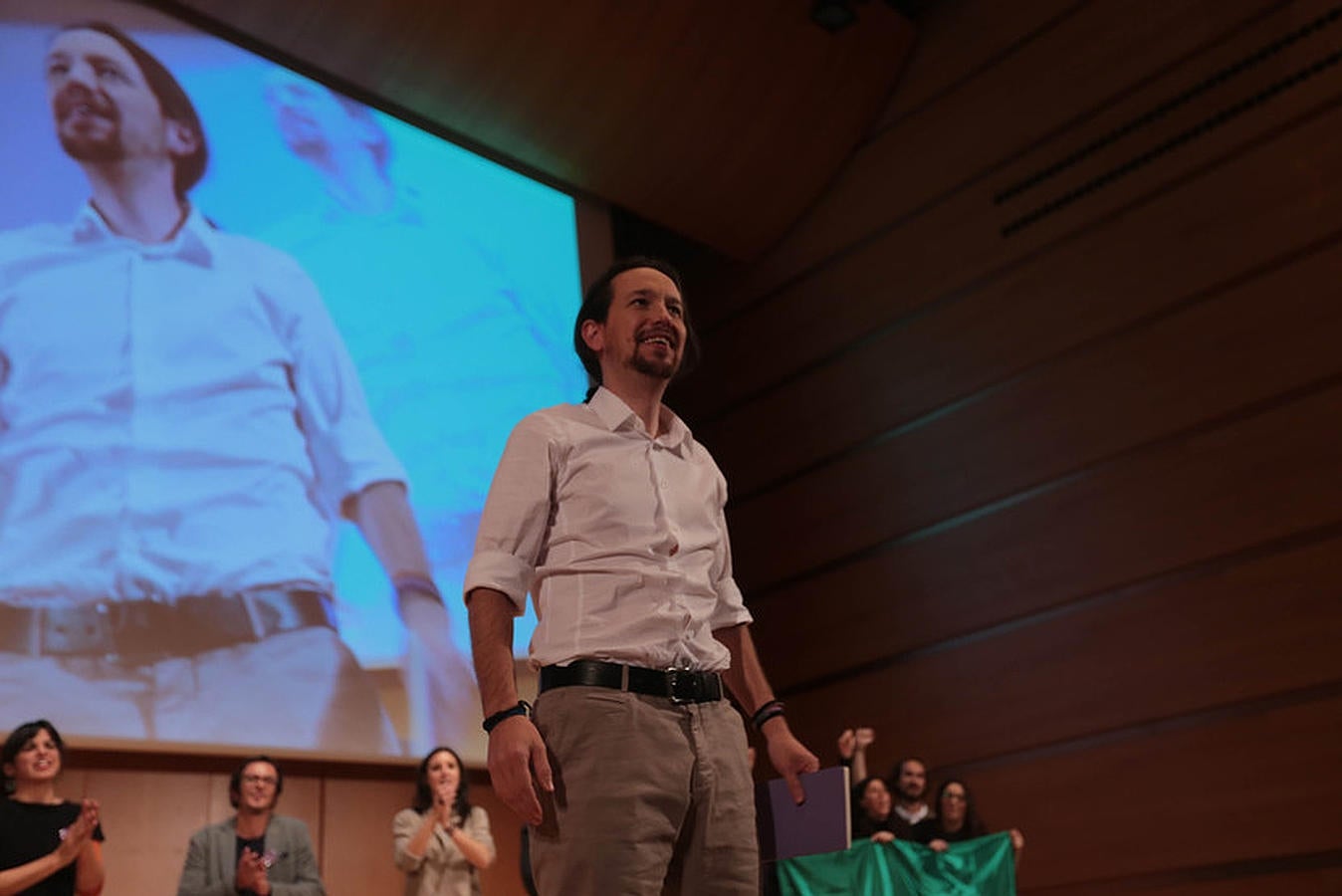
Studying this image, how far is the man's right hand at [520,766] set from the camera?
1.40 meters

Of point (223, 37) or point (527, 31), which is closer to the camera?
point (223, 37)

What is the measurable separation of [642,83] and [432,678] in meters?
2.98

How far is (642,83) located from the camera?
20.1ft

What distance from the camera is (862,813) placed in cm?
459

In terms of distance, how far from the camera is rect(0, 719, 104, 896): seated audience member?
3182mm

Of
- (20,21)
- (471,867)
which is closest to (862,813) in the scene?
(471,867)

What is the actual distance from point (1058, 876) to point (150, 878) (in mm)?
3349

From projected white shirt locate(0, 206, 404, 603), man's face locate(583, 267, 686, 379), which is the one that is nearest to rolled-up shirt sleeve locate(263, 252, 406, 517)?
projected white shirt locate(0, 206, 404, 603)

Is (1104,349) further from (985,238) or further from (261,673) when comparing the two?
(261,673)

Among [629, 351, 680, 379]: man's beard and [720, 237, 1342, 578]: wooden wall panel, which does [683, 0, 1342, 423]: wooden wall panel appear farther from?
[629, 351, 680, 379]: man's beard

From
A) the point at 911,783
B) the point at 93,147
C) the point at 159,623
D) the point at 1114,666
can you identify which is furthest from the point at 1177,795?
the point at 93,147

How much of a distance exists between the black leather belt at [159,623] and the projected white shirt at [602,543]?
298 cm

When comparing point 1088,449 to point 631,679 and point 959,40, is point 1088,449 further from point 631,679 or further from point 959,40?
point 631,679

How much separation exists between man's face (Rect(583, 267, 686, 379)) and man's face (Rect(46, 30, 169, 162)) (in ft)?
11.8
